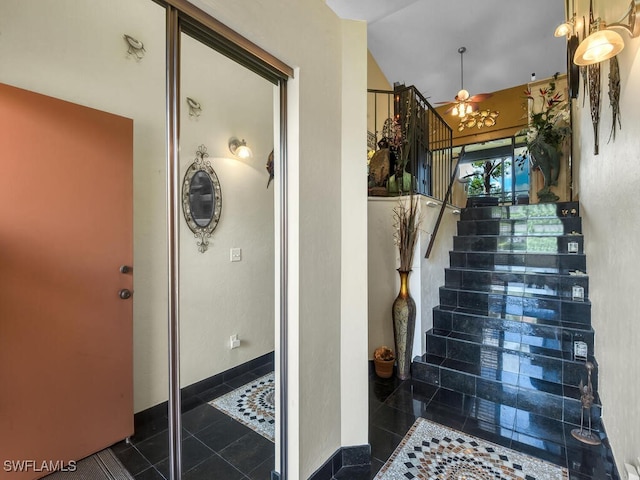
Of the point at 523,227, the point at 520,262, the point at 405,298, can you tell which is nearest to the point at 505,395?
the point at 405,298

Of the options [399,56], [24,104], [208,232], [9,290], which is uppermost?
[399,56]

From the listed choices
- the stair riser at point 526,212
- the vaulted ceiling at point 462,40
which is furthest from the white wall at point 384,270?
the vaulted ceiling at point 462,40

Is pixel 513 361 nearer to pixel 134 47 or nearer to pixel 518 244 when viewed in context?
pixel 518 244

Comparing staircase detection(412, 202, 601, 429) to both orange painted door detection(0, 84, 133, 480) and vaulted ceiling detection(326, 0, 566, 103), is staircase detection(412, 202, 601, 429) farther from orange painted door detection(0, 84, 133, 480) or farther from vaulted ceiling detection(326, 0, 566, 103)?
vaulted ceiling detection(326, 0, 566, 103)

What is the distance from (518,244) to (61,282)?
165 inches

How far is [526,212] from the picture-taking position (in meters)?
3.81

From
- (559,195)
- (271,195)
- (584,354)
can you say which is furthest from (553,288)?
(271,195)

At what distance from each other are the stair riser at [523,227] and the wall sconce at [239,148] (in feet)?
11.0

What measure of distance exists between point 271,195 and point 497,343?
253 cm

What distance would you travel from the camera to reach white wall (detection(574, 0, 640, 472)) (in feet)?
4.40

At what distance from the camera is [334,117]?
5.72ft

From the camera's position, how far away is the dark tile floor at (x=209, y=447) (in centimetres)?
149

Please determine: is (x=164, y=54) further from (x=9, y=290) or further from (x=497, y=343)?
(x=497, y=343)

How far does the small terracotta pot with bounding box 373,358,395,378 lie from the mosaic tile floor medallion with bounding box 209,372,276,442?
151 centimetres
